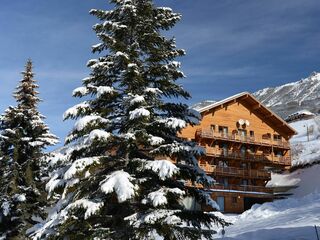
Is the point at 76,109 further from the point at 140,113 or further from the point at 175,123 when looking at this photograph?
the point at 175,123

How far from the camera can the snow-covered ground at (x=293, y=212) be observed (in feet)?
69.2

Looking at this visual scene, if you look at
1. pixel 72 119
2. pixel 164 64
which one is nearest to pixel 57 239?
pixel 72 119

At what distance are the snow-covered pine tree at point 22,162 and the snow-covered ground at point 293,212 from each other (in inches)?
411

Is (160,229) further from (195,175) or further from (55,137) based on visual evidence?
(55,137)

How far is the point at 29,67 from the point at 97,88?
16.1m

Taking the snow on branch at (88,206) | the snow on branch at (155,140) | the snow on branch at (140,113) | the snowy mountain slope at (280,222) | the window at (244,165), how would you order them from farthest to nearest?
1. the window at (244,165)
2. the snowy mountain slope at (280,222)
3. the snow on branch at (155,140)
4. the snow on branch at (140,113)
5. the snow on branch at (88,206)

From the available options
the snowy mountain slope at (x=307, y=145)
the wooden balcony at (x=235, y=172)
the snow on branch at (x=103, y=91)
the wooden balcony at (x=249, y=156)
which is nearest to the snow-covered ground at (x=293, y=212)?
the snowy mountain slope at (x=307, y=145)

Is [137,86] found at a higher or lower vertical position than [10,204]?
higher

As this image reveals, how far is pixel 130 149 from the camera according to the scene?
14.4m

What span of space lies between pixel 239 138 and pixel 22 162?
31364 millimetres

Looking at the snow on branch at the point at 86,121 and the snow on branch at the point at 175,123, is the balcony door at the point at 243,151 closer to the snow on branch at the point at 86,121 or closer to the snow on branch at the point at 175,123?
the snow on branch at the point at 175,123

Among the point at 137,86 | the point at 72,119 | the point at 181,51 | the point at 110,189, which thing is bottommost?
the point at 110,189

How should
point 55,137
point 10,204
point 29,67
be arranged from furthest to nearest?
point 29,67 → point 55,137 → point 10,204

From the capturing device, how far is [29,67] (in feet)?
95.2
